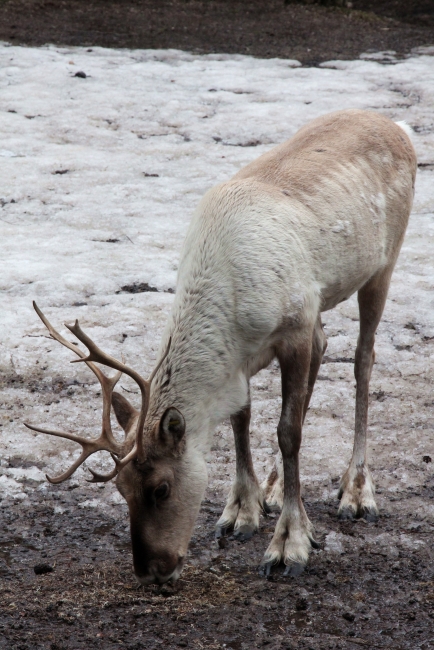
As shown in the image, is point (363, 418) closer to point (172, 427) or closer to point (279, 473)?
point (279, 473)

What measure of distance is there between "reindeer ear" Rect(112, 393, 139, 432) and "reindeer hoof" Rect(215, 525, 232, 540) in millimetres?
907

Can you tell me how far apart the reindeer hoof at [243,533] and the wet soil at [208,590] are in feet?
0.13

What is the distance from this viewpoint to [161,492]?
3551mm

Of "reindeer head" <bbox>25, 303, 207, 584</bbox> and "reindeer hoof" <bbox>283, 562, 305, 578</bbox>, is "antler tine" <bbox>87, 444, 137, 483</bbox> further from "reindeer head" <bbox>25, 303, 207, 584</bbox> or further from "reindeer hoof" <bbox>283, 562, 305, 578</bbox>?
"reindeer hoof" <bbox>283, 562, 305, 578</bbox>

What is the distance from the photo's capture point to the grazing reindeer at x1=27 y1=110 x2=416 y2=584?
3.54m

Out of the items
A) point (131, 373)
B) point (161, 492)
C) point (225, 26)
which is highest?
point (225, 26)

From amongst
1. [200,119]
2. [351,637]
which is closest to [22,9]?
[200,119]

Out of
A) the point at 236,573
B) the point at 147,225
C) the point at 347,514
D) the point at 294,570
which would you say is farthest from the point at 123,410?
the point at 147,225

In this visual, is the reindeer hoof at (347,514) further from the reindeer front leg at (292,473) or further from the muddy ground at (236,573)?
the reindeer front leg at (292,473)

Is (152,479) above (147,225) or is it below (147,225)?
above

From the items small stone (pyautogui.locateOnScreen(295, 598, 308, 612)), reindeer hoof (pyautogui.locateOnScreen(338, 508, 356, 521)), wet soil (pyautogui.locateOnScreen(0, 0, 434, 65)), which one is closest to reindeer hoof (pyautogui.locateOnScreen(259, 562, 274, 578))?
small stone (pyautogui.locateOnScreen(295, 598, 308, 612))

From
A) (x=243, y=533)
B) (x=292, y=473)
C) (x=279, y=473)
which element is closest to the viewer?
(x=292, y=473)

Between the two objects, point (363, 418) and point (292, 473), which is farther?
point (363, 418)

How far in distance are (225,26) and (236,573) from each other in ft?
38.3
